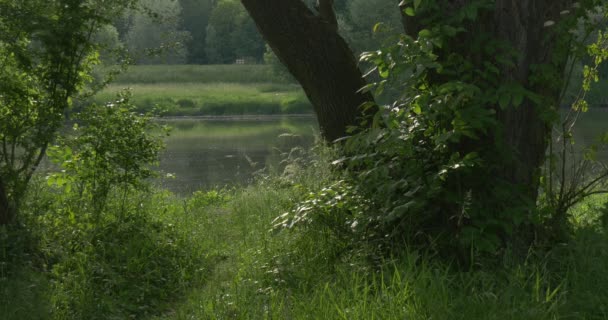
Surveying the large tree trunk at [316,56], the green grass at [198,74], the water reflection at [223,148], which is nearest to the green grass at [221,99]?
the water reflection at [223,148]

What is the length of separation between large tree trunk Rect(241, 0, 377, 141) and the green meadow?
93.1 ft

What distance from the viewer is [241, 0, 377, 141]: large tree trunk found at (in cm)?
706

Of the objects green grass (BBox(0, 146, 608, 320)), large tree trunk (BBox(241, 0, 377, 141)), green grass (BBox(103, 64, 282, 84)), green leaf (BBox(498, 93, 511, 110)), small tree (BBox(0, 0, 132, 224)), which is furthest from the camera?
green grass (BBox(103, 64, 282, 84))

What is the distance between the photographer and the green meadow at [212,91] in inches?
1678

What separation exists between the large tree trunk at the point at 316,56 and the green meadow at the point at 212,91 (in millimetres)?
28372

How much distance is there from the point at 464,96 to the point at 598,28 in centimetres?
121

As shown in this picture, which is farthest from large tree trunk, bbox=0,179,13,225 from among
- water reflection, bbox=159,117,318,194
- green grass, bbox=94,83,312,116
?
green grass, bbox=94,83,312,116

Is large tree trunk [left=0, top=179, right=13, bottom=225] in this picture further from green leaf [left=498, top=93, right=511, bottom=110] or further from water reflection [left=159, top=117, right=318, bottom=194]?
water reflection [left=159, top=117, right=318, bottom=194]

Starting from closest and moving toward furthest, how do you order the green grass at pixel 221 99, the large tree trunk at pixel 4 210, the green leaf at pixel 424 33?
the green leaf at pixel 424 33 < the large tree trunk at pixel 4 210 < the green grass at pixel 221 99

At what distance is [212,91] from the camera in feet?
155

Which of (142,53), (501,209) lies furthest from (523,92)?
(142,53)

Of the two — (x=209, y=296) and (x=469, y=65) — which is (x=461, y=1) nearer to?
(x=469, y=65)

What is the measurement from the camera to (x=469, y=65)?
15.8 ft

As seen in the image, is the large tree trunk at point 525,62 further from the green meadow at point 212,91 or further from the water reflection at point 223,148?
the green meadow at point 212,91
